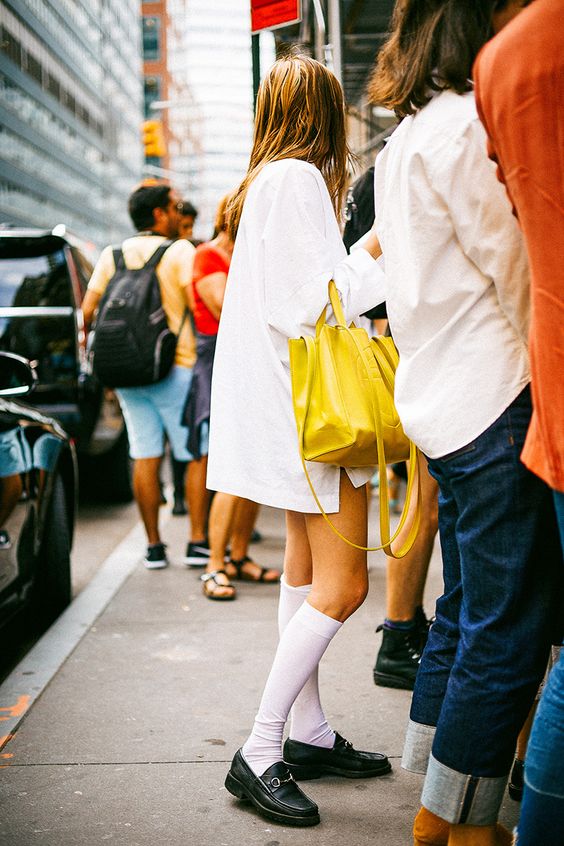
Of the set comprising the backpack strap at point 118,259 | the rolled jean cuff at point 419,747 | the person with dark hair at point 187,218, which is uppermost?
the person with dark hair at point 187,218

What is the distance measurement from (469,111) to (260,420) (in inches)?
41.8

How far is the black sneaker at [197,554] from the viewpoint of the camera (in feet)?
19.9

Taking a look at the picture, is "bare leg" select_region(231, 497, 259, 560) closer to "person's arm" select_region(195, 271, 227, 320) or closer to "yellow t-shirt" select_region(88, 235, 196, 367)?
"yellow t-shirt" select_region(88, 235, 196, 367)

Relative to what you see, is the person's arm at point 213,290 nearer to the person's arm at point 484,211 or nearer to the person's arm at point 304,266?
the person's arm at point 304,266

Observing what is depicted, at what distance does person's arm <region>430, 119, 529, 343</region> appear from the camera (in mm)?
2008

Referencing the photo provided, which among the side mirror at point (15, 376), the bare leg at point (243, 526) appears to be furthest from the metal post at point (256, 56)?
the bare leg at point (243, 526)

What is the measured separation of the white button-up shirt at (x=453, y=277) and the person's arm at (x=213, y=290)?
130 inches

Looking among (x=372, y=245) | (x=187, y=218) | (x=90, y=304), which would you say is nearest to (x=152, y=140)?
(x=187, y=218)

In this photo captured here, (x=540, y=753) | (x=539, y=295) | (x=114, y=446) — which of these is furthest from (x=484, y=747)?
(x=114, y=446)

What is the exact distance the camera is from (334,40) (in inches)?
238

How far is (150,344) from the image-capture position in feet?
18.7

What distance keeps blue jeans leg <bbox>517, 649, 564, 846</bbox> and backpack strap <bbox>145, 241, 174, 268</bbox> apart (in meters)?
4.36

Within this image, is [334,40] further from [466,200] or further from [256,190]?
[466,200]

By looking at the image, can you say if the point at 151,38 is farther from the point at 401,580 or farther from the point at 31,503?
the point at 401,580
